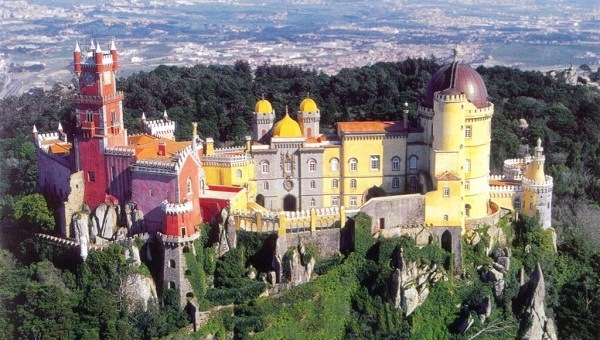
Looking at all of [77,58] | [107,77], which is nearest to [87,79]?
[107,77]

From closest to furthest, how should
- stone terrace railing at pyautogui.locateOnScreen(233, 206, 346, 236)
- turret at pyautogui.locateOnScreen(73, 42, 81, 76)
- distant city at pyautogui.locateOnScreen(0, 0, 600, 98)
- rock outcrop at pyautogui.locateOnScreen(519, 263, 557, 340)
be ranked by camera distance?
stone terrace railing at pyautogui.locateOnScreen(233, 206, 346, 236), turret at pyautogui.locateOnScreen(73, 42, 81, 76), rock outcrop at pyautogui.locateOnScreen(519, 263, 557, 340), distant city at pyautogui.locateOnScreen(0, 0, 600, 98)

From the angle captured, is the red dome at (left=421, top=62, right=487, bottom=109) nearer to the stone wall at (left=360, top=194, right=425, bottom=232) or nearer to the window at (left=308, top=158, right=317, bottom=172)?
the stone wall at (left=360, top=194, right=425, bottom=232)

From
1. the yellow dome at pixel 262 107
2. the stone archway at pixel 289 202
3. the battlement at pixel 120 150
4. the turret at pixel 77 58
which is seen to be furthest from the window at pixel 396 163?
the turret at pixel 77 58

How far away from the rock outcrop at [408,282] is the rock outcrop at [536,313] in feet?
16.3

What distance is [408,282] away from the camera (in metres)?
39.3

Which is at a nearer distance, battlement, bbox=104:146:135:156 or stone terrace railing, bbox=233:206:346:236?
stone terrace railing, bbox=233:206:346:236

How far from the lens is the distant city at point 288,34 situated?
3329 inches

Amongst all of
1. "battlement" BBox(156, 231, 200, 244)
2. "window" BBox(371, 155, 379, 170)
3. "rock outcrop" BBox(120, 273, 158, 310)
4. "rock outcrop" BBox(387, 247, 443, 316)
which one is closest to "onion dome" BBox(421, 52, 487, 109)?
"window" BBox(371, 155, 379, 170)

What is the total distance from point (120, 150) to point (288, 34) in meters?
116

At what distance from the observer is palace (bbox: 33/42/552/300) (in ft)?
129

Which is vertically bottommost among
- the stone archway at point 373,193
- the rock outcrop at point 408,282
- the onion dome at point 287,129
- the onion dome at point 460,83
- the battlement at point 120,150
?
the rock outcrop at point 408,282

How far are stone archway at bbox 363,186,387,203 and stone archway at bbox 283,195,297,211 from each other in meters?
3.78

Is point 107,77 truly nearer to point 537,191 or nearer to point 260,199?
point 260,199

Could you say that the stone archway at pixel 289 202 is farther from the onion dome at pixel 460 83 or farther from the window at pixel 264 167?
the onion dome at pixel 460 83
